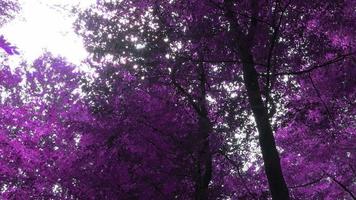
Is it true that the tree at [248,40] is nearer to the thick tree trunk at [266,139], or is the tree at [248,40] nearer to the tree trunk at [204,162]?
the thick tree trunk at [266,139]

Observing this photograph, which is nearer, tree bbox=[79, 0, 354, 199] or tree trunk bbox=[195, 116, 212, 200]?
tree bbox=[79, 0, 354, 199]

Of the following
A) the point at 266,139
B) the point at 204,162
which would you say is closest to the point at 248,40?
the point at 266,139

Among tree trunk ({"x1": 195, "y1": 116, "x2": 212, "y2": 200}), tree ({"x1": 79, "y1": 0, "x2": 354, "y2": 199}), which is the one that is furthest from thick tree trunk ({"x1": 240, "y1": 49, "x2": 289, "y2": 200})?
tree trunk ({"x1": 195, "y1": 116, "x2": 212, "y2": 200})

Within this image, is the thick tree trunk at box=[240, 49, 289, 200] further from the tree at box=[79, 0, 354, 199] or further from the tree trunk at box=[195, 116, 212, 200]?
the tree trunk at box=[195, 116, 212, 200]

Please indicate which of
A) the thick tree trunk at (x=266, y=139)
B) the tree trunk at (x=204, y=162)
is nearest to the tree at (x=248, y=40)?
the thick tree trunk at (x=266, y=139)

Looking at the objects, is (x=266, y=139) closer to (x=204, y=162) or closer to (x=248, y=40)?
(x=248, y=40)

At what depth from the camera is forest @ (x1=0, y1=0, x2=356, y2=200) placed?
801 cm

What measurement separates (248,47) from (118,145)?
4.16 m

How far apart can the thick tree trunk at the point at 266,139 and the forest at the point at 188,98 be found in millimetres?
19

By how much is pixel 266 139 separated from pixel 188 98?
4.46 m

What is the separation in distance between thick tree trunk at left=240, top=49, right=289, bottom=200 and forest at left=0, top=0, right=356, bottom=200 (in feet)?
0.06

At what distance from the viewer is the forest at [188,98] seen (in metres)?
8.01

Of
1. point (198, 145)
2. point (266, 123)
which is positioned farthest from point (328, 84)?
point (266, 123)

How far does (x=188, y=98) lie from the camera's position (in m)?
11.4
